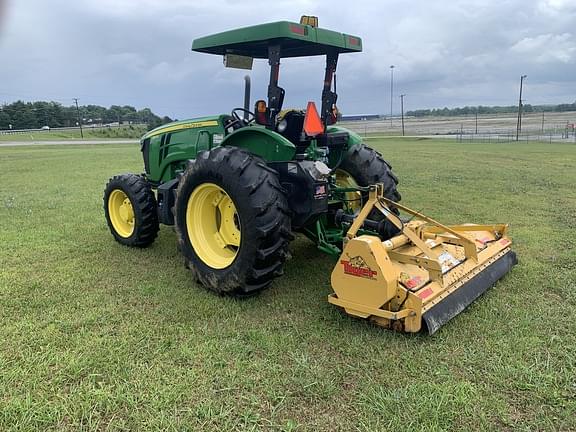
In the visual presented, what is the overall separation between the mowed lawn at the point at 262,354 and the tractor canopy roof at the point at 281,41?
89.4 inches

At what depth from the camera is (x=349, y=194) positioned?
207 inches

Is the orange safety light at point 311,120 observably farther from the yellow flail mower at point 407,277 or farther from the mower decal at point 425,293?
the mower decal at point 425,293

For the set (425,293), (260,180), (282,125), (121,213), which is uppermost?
(282,125)

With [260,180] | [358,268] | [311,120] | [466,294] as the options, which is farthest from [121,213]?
[466,294]

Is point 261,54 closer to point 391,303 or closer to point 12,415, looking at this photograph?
point 391,303

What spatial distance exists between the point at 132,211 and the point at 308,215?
112 inches

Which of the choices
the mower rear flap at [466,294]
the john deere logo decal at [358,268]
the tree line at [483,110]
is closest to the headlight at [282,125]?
the john deere logo decal at [358,268]

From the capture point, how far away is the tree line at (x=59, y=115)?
225 ft

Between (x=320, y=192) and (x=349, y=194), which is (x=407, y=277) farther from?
(x=349, y=194)

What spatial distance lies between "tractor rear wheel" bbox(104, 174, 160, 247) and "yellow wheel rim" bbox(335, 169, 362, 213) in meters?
2.29

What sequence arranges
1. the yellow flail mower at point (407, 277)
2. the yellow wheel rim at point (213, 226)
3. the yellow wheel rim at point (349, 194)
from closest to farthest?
1. the yellow flail mower at point (407, 277)
2. the yellow wheel rim at point (213, 226)
3. the yellow wheel rim at point (349, 194)

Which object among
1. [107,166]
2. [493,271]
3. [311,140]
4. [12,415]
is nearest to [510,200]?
[493,271]

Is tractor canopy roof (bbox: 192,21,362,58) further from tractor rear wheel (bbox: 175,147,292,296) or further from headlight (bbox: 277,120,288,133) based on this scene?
tractor rear wheel (bbox: 175,147,292,296)

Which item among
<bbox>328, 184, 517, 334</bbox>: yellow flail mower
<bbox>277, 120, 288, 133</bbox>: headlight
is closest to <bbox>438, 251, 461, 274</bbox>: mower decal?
<bbox>328, 184, 517, 334</bbox>: yellow flail mower
